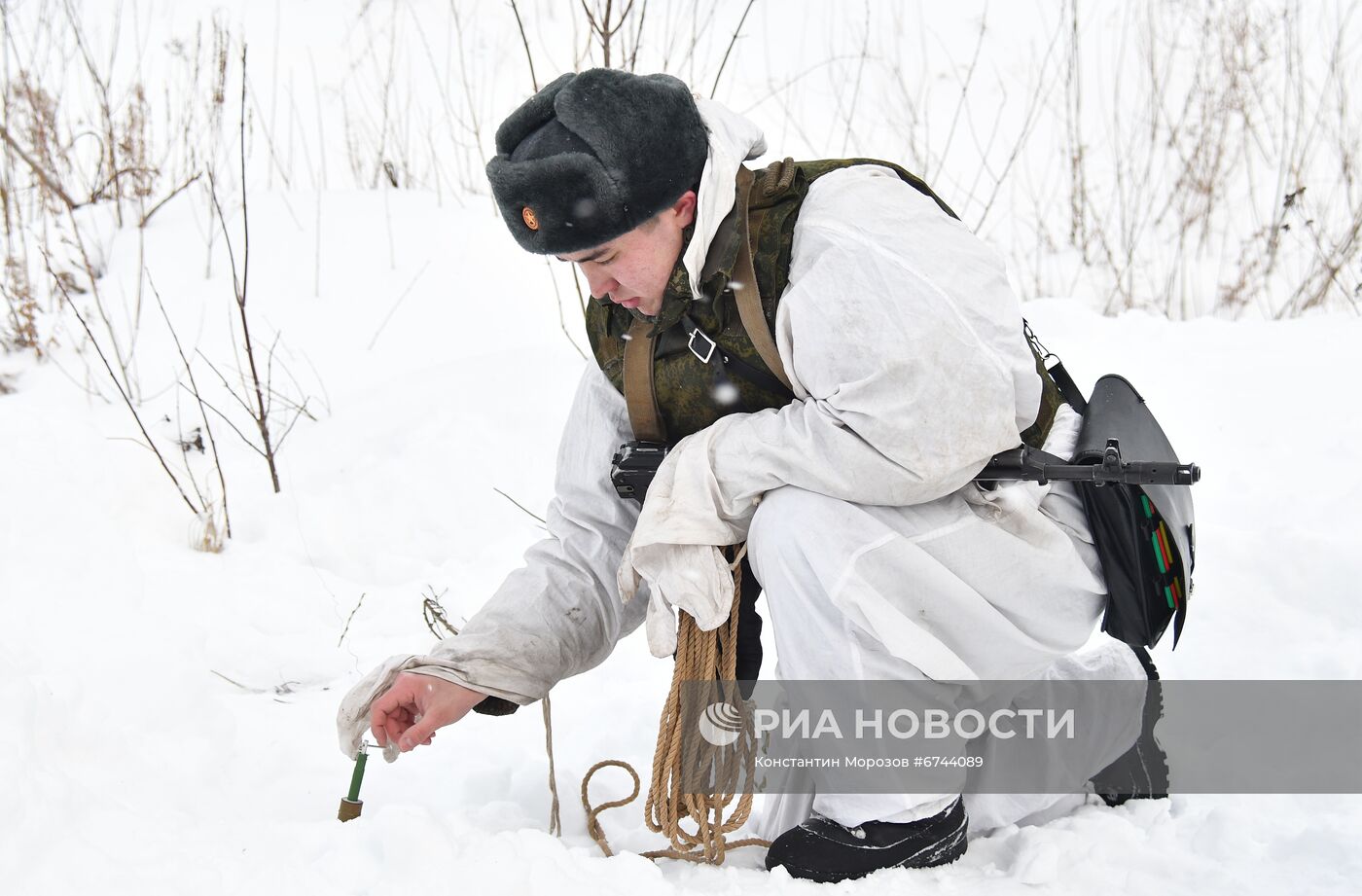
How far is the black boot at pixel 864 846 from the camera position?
4.99ft

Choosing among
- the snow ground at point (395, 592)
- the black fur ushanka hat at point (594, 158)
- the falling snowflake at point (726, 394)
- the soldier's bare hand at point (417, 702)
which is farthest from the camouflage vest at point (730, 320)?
the snow ground at point (395, 592)

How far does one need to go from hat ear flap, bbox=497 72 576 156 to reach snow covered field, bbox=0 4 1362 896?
2.85 ft

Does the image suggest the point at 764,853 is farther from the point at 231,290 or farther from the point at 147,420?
the point at 231,290

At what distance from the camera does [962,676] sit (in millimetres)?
1546

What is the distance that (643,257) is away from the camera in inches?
62.5

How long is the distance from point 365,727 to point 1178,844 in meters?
1.13

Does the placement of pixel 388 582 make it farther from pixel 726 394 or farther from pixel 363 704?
pixel 726 394

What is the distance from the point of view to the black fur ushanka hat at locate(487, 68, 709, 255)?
4.87 ft

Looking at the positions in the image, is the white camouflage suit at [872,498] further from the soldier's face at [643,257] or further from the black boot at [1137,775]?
the black boot at [1137,775]

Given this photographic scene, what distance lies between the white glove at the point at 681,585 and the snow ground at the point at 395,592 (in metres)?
0.31

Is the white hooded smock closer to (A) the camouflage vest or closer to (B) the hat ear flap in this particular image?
(A) the camouflage vest

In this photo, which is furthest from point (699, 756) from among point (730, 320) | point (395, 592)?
point (395, 592)

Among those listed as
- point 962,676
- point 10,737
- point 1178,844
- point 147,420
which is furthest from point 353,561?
point 1178,844


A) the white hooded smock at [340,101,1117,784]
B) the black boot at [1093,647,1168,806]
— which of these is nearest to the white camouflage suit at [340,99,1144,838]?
the white hooded smock at [340,101,1117,784]
